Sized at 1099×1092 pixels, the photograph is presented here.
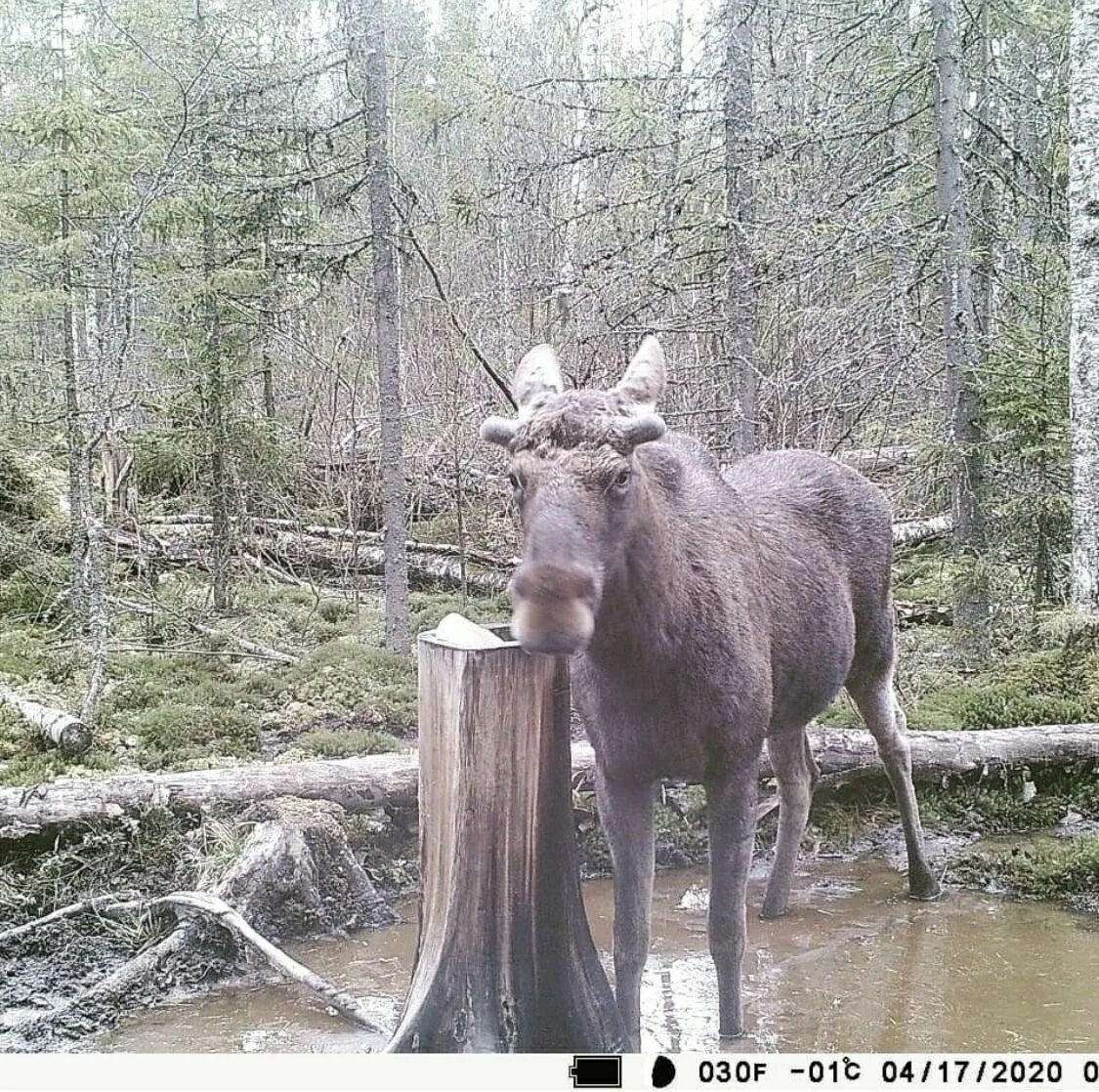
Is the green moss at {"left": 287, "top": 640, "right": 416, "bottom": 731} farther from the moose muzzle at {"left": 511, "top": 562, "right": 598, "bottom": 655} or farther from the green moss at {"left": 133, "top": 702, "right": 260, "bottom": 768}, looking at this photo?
→ the moose muzzle at {"left": 511, "top": 562, "right": 598, "bottom": 655}

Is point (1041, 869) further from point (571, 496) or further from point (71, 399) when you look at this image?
point (71, 399)

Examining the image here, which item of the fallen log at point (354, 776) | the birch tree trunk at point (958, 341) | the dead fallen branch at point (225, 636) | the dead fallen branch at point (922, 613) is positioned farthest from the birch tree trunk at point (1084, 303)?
the dead fallen branch at point (225, 636)

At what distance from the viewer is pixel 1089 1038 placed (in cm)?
322

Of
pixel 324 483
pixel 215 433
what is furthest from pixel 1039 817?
pixel 324 483

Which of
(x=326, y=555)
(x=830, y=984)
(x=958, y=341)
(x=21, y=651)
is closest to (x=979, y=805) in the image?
(x=830, y=984)

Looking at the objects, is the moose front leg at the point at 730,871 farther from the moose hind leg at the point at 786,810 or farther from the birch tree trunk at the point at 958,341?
the birch tree trunk at the point at 958,341

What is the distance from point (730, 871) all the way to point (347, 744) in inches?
115

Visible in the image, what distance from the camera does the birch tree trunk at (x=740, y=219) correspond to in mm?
6504

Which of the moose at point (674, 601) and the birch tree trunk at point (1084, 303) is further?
the birch tree trunk at point (1084, 303)

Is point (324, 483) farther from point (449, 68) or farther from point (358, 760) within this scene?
point (358, 760)

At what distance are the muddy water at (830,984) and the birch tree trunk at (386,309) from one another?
3.14 m

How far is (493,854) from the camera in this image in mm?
2848
